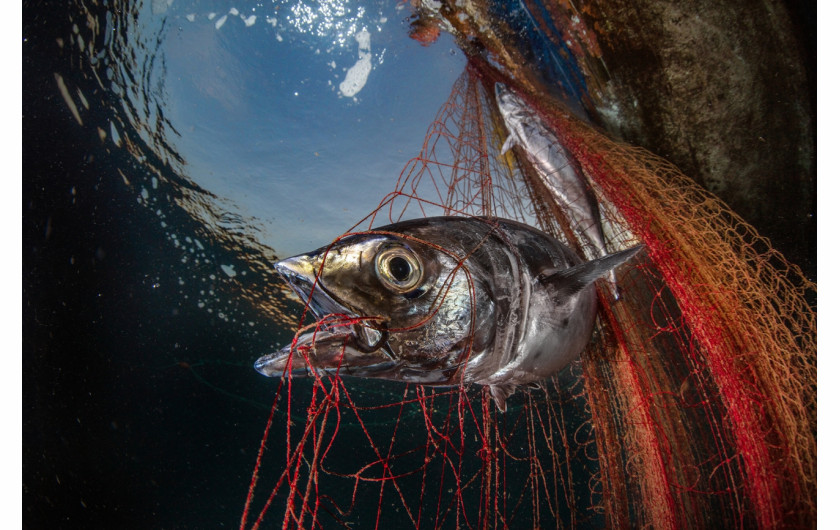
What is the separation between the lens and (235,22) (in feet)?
7.58

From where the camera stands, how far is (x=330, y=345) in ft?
3.19

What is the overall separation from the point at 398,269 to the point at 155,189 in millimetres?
4427

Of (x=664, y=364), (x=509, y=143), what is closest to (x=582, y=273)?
(x=664, y=364)

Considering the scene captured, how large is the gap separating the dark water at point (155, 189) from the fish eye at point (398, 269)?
1.93 m

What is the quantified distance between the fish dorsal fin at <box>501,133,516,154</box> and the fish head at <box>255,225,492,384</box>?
1.57 metres

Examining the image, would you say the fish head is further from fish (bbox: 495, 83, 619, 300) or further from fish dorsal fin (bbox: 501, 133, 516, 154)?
fish dorsal fin (bbox: 501, 133, 516, 154)

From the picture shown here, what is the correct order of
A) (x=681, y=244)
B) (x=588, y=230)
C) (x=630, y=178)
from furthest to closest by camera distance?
(x=588, y=230) < (x=630, y=178) < (x=681, y=244)

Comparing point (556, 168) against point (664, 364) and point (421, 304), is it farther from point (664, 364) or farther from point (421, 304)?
point (421, 304)

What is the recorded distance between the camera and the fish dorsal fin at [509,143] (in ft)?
7.35

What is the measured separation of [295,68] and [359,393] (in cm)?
576

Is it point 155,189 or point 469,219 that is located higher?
point 155,189

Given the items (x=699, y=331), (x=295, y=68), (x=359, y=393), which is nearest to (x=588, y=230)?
(x=699, y=331)

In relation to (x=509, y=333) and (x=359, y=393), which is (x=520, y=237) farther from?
(x=359, y=393)

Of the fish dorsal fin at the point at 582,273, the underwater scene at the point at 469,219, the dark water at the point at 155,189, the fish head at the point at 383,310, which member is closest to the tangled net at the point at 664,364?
the underwater scene at the point at 469,219
